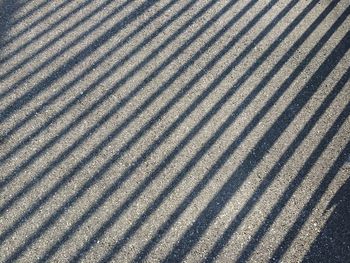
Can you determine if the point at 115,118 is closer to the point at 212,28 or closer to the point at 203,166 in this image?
the point at 203,166

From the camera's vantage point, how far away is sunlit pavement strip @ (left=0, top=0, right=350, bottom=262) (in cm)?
373

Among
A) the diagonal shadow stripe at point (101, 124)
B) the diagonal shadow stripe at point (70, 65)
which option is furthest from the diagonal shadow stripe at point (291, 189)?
the diagonal shadow stripe at point (70, 65)

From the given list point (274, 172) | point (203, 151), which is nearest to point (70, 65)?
point (203, 151)

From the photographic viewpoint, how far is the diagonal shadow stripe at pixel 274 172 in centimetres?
373

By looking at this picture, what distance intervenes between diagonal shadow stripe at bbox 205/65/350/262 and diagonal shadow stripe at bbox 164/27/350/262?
6.3 inches

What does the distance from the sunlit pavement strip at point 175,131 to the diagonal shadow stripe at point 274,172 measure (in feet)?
0.04

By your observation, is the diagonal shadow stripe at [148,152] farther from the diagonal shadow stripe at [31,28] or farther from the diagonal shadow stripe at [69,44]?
the diagonal shadow stripe at [31,28]

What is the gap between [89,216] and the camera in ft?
12.3

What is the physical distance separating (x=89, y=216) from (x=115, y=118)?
3.39 ft

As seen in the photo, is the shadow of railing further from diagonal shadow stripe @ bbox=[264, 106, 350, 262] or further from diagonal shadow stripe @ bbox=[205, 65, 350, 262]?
diagonal shadow stripe @ bbox=[205, 65, 350, 262]

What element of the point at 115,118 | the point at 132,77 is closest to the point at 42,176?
the point at 115,118

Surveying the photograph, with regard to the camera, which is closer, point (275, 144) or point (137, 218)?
point (137, 218)

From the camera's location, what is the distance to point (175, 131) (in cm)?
417

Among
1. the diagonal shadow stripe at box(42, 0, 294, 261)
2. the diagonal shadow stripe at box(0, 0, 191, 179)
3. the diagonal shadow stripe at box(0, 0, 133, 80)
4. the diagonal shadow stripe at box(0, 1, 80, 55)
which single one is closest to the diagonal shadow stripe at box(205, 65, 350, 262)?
the diagonal shadow stripe at box(42, 0, 294, 261)
